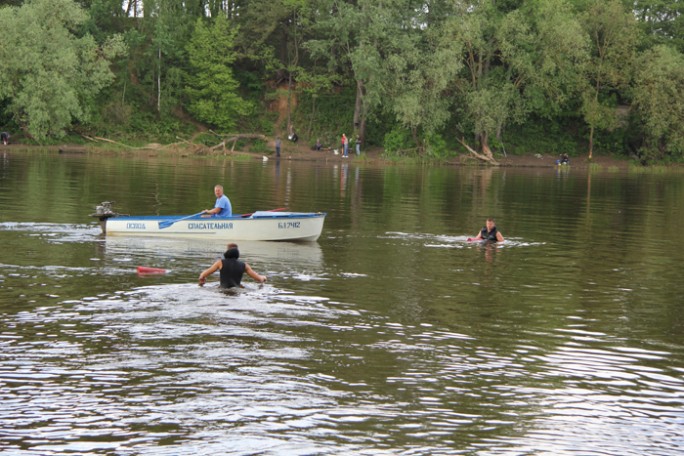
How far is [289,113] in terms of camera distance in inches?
3760

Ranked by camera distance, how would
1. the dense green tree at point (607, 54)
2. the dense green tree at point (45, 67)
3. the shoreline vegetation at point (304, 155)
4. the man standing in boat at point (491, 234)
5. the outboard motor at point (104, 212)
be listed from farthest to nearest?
the dense green tree at point (607, 54)
the shoreline vegetation at point (304, 155)
the dense green tree at point (45, 67)
the man standing in boat at point (491, 234)
the outboard motor at point (104, 212)

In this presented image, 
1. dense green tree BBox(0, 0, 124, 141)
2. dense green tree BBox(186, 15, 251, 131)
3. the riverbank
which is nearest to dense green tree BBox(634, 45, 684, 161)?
the riverbank

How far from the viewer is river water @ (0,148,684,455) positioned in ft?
45.4

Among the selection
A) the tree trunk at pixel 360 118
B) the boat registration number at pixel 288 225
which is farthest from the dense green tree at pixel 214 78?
the boat registration number at pixel 288 225

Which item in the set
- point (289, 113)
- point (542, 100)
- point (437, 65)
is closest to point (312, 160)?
point (289, 113)

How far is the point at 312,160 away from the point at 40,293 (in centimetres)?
6808

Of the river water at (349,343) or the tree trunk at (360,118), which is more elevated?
the tree trunk at (360,118)

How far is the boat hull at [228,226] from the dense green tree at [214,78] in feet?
197

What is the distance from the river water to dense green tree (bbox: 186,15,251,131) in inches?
2107

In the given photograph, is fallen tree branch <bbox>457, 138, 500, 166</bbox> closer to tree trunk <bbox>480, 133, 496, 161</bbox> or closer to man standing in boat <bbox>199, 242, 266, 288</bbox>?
tree trunk <bbox>480, 133, 496, 161</bbox>

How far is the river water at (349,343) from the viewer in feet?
45.4

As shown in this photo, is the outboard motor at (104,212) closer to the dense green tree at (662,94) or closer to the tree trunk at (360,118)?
the tree trunk at (360,118)

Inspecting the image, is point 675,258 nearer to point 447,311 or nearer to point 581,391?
point 447,311

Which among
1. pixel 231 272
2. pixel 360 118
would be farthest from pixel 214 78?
pixel 231 272
